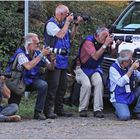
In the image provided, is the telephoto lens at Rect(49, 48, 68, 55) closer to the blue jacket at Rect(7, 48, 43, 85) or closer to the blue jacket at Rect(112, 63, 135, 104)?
the blue jacket at Rect(7, 48, 43, 85)

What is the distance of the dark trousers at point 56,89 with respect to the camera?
9227mm

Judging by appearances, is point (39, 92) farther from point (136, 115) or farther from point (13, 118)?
point (136, 115)

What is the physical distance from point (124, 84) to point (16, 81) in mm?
1879

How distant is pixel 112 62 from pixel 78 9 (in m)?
5.12

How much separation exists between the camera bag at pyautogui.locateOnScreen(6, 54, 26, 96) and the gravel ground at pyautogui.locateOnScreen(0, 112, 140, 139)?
54 centimetres

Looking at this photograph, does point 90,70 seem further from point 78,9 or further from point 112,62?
point 78,9

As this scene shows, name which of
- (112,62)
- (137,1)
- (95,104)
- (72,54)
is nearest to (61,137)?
(95,104)

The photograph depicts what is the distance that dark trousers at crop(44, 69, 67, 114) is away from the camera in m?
9.23

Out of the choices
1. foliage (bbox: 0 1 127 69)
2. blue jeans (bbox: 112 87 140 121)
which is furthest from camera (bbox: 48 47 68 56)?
foliage (bbox: 0 1 127 69)

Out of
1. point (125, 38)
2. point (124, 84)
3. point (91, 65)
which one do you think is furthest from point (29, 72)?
point (125, 38)

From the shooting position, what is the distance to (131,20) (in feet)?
36.9

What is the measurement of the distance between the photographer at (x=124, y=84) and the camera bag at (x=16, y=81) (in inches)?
63.9

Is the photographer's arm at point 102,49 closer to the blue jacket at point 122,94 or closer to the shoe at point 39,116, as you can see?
the blue jacket at point 122,94

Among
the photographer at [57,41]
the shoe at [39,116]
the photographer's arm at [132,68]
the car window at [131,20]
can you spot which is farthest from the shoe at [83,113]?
the car window at [131,20]
